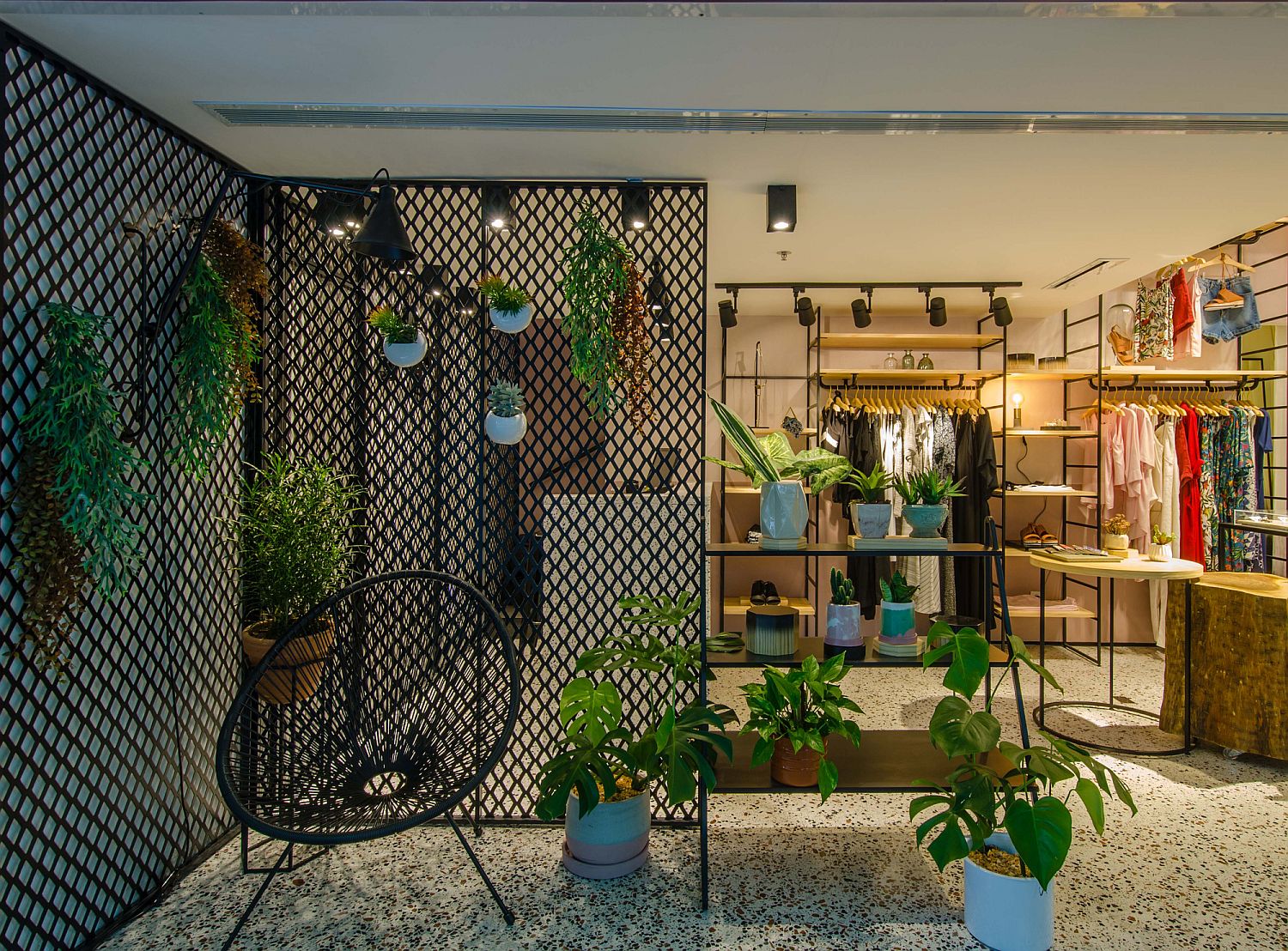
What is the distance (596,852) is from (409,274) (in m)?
2.31

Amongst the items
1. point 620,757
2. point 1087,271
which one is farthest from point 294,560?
→ point 1087,271

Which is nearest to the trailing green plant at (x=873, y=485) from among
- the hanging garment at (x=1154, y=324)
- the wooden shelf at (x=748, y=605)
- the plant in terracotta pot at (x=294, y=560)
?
the plant in terracotta pot at (x=294, y=560)

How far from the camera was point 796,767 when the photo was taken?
8.18ft

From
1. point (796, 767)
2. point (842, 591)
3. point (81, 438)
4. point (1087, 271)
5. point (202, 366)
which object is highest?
point (1087, 271)

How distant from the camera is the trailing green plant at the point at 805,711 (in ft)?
7.75

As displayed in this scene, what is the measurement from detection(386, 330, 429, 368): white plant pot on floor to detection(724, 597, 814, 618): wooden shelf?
126 inches

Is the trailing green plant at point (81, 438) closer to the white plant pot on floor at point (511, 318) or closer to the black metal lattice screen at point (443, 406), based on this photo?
the black metal lattice screen at point (443, 406)

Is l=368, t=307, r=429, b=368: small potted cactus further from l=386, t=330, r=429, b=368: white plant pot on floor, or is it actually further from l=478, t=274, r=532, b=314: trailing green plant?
l=478, t=274, r=532, b=314: trailing green plant

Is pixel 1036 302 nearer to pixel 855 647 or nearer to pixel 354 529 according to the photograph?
pixel 855 647

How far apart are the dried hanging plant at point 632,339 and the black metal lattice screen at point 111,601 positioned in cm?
151

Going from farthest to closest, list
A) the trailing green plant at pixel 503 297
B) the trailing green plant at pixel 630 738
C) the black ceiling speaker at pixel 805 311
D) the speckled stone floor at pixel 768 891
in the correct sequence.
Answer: the black ceiling speaker at pixel 805 311 < the trailing green plant at pixel 503 297 < the trailing green plant at pixel 630 738 < the speckled stone floor at pixel 768 891

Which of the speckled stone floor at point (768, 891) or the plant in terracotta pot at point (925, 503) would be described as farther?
the plant in terracotta pot at point (925, 503)

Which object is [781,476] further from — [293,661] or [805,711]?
[293,661]

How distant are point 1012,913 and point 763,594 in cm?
331
